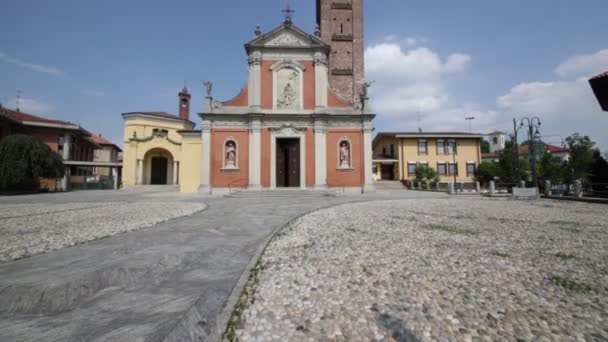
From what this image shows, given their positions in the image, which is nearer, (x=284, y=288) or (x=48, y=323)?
(x=48, y=323)

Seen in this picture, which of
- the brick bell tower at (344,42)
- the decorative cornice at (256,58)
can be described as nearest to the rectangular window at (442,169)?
the brick bell tower at (344,42)

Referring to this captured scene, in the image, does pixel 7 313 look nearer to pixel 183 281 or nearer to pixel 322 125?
pixel 183 281

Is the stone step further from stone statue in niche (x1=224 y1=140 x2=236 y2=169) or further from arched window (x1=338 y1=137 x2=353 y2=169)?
arched window (x1=338 y1=137 x2=353 y2=169)

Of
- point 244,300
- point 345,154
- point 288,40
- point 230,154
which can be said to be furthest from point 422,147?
point 244,300

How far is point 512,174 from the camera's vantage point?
83.8 ft

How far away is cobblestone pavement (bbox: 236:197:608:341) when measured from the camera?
183 cm

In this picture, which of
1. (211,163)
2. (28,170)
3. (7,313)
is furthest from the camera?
(28,170)

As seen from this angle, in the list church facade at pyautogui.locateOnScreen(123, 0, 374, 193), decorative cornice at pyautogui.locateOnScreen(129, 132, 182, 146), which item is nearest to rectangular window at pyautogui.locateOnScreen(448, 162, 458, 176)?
church facade at pyautogui.locateOnScreen(123, 0, 374, 193)

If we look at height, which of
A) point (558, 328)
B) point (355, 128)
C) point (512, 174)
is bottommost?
point (558, 328)

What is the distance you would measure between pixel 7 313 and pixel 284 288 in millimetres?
2239

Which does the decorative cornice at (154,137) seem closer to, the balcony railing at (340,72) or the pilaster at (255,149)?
the pilaster at (255,149)

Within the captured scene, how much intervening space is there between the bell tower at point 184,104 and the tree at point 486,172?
37999mm

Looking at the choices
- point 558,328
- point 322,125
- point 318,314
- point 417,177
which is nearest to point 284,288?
point 318,314

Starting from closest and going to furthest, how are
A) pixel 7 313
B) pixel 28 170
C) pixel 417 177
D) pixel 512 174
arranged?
1. pixel 7 313
2. pixel 28 170
3. pixel 512 174
4. pixel 417 177
